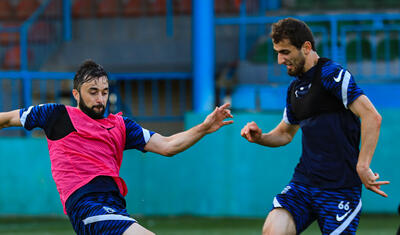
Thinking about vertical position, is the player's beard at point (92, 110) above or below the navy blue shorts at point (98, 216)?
above

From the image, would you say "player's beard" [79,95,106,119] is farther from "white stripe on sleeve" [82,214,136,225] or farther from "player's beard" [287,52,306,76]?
"player's beard" [287,52,306,76]

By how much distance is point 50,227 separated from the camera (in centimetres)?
891

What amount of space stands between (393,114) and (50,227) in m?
5.05

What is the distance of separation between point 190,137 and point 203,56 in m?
5.63

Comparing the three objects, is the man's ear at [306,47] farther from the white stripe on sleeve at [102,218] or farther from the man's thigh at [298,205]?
the white stripe on sleeve at [102,218]

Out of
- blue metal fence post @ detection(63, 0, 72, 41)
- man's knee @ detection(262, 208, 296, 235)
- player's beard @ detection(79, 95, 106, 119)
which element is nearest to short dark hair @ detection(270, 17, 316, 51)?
man's knee @ detection(262, 208, 296, 235)

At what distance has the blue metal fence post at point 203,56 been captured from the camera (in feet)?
33.0

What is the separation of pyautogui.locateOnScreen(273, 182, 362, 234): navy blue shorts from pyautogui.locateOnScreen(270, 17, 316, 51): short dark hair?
985 mm

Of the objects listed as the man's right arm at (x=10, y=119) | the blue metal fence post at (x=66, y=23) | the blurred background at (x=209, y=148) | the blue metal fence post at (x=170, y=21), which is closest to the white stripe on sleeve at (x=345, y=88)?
the man's right arm at (x=10, y=119)

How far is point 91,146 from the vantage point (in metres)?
4.36

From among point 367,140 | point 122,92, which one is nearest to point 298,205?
point 367,140

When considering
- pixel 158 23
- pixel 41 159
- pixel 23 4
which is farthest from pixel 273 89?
pixel 23 4

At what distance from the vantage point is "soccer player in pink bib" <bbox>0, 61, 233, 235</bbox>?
4.18m

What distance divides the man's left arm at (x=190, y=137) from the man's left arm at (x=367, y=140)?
35.6 inches
